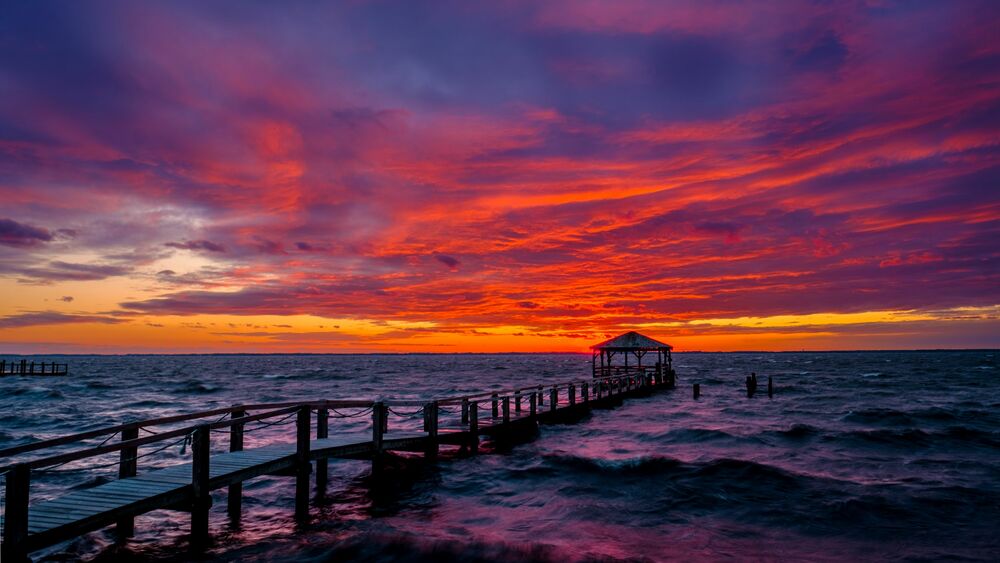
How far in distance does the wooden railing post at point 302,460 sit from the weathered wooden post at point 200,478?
7.71 ft

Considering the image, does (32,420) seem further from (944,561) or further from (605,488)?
(944,561)

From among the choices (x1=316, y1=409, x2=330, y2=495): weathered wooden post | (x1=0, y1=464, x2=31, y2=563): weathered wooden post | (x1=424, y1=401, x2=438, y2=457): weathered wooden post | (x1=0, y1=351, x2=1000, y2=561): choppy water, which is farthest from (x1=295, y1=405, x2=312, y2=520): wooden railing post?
(x1=0, y1=464, x2=31, y2=563): weathered wooden post

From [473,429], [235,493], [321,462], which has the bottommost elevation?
[235,493]

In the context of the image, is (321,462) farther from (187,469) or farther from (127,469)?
(127,469)

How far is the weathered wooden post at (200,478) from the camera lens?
10.4m

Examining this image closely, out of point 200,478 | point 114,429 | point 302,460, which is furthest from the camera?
point 302,460

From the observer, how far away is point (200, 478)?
10492 millimetres

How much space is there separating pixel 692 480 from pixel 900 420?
21.4m

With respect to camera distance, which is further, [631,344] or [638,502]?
[631,344]

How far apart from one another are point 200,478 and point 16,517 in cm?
305

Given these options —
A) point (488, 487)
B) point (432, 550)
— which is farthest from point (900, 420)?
point (432, 550)

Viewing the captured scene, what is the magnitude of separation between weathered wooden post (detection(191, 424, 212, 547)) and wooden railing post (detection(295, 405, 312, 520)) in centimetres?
235

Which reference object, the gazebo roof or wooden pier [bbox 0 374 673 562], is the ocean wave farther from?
the gazebo roof

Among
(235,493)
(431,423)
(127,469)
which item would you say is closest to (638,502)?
(431,423)
